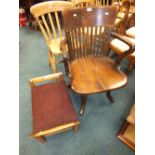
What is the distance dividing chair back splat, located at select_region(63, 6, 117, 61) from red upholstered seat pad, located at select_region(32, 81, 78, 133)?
362mm

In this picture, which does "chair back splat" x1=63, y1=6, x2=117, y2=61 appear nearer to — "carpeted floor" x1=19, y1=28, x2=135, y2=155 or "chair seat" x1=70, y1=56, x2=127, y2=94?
"chair seat" x1=70, y1=56, x2=127, y2=94

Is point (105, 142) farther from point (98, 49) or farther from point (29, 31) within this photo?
point (29, 31)

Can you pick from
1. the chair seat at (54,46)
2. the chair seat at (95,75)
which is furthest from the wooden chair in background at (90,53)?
the chair seat at (54,46)

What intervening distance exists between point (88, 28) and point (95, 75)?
45cm

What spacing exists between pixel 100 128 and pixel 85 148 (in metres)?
0.24

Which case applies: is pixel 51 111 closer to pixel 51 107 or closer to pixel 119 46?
pixel 51 107

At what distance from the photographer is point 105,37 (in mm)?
1338

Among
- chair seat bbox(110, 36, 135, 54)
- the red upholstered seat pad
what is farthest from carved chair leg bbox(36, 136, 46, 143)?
chair seat bbox(110, 36, 135, 54)

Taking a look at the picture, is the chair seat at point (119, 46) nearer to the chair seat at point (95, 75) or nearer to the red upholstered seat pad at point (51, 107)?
the chair seat at point (95, 75)

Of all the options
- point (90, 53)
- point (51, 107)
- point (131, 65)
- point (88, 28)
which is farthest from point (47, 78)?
point (131, 65)

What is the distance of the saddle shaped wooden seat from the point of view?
114cm
